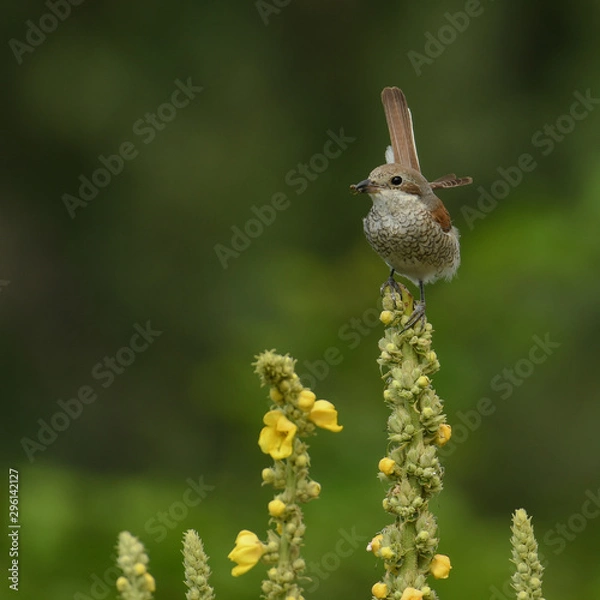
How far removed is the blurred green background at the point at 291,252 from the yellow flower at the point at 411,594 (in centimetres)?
447

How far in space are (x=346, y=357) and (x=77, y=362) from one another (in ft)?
14.2

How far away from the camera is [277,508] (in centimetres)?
186

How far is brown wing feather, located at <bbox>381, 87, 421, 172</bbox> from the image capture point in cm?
517

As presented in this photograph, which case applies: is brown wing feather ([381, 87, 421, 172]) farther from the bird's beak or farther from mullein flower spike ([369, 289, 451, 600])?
mullein flower spike ([369, 289, 451, 600])

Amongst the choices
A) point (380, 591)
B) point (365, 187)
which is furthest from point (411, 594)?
point (365, 187)

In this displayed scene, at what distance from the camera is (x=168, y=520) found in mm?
6008

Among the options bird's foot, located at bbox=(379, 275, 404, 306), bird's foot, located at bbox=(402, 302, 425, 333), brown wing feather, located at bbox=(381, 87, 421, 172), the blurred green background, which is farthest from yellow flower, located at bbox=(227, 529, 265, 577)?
the blurred green background

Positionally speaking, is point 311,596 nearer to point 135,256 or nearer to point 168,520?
point 168,520

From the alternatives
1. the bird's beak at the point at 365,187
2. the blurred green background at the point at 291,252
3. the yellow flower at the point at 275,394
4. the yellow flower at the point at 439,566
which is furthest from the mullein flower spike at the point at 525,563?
the blurred green background at the point at 291,252

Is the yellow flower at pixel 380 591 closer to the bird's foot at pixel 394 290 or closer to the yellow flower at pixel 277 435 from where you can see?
the yellow flower at pixel 277 435

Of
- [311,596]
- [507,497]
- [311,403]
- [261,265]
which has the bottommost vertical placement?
[311,403]

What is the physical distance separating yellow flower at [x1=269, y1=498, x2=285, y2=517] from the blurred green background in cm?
454

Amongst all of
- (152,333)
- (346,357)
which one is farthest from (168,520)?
(152,333)

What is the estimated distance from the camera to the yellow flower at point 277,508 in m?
1.85
